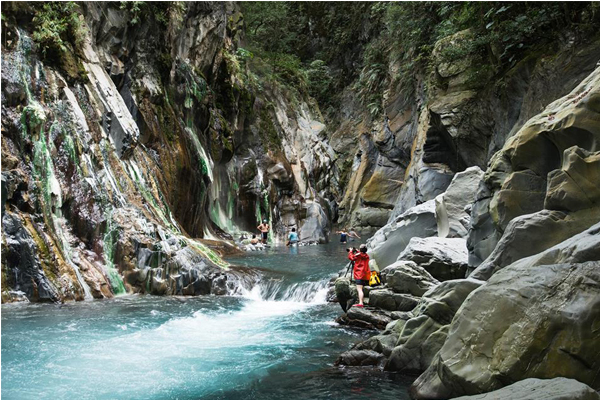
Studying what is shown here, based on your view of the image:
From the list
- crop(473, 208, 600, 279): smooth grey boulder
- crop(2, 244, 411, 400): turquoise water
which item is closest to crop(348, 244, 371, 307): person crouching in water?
crop(2, 244, 411, 400): turquoise water

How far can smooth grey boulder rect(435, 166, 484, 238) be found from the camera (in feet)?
40.6

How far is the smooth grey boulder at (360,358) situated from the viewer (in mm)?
7344

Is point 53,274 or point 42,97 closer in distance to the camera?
point 53,274

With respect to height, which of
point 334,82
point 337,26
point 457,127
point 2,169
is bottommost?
point 2,169

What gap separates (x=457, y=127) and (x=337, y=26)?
2758 cm

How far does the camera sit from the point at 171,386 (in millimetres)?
6848

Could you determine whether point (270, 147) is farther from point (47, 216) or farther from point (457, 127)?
point (47, 216)

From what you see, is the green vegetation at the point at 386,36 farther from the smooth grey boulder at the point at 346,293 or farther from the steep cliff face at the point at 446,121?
the smooth grey boulder at the point at 346,293

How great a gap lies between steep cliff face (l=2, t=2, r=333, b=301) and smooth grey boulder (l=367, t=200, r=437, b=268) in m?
3.82

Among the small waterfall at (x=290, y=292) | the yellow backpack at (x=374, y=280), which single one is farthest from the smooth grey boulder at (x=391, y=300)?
the small waterfall at (x=290, y=292)

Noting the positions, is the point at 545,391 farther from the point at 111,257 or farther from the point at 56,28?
the point at 56,28

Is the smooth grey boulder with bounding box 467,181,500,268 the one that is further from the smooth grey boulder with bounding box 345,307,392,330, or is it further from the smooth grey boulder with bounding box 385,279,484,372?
the smooth grey boulder with bounding box 385,279,484,372

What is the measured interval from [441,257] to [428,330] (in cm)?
429

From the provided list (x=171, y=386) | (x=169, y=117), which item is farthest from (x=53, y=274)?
(x=169, y=117)
